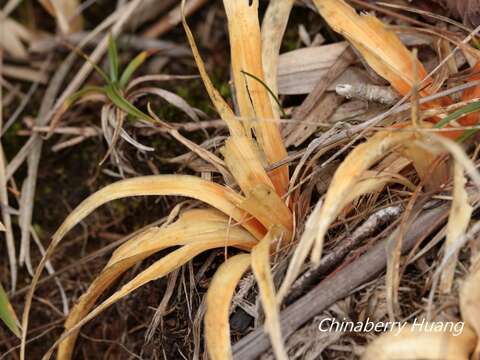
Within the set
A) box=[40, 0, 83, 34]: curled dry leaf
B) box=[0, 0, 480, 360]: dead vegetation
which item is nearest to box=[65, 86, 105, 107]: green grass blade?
box=[0, 0, 480, 360]: dead vegetation

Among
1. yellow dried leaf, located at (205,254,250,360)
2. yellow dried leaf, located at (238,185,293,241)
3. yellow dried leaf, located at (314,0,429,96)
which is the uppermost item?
yellow dried leaf, located at (314,0,429,96)

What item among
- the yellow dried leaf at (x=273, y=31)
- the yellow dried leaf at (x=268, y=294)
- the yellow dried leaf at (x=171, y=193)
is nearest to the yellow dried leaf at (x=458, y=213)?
the yellow dried leaf at (x=268, y=294)

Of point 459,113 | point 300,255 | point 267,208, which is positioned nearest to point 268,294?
point 300,255

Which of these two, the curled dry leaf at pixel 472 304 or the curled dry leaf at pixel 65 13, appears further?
the curled dry leaf at pixel 65 13

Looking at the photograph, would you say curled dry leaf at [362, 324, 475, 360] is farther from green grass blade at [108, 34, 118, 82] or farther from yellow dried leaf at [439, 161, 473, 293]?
green grass blade at [108, 34, 118, 82]

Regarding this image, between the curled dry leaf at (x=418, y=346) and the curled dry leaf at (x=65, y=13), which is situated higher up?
the curled dry leaf at (x=65, y=13)

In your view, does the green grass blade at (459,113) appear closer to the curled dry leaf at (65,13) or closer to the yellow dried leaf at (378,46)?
the yellow dried leaf at (378,46)
